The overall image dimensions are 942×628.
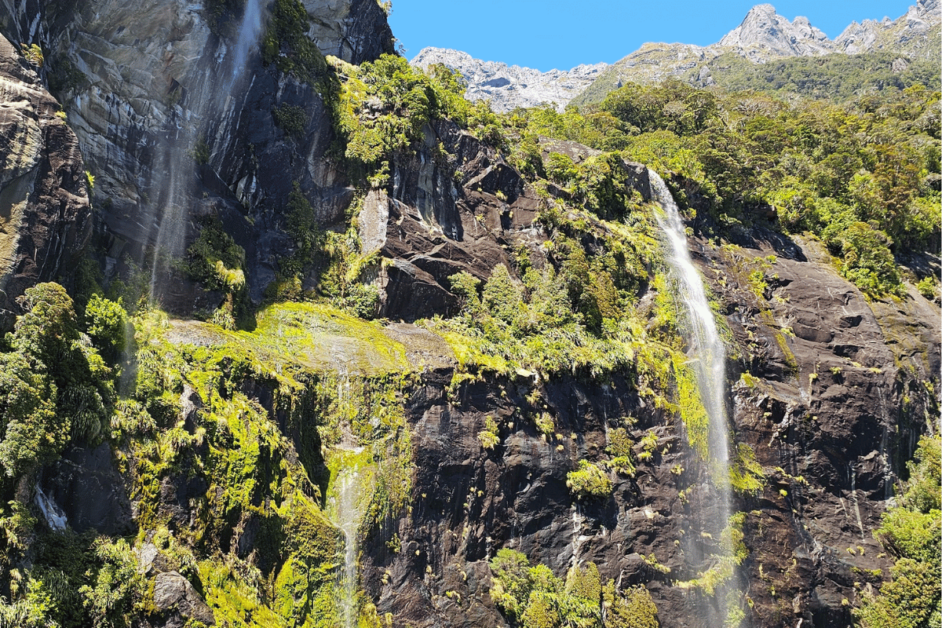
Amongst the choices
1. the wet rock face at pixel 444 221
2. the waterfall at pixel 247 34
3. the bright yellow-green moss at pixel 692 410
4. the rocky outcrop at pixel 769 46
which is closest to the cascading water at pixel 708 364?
the bright yellow-green moss at pixel 692 410

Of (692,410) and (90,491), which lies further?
(692,410)

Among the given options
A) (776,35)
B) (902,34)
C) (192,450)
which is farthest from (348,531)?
(776,35)

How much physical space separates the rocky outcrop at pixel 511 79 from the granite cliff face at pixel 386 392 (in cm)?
11946

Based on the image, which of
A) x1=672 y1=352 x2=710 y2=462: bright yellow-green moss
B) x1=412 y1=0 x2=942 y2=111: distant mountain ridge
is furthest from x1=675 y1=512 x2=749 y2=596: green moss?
x1=412 y1=0 x2=942 y2=111: distant mountain ridge

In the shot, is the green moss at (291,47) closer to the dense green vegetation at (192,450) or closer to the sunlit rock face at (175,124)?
the sunlit rock face at (175,124)

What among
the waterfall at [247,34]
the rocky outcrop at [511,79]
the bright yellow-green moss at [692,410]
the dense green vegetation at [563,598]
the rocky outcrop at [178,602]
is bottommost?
the dense green vegetation at [563,598]

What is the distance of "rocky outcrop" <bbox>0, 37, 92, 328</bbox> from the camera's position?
12930 millimetres

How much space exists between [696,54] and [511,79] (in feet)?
155

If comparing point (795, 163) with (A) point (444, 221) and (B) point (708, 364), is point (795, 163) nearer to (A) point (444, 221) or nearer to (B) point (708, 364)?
(B) point (708, 364)

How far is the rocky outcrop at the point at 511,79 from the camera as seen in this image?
146 metres

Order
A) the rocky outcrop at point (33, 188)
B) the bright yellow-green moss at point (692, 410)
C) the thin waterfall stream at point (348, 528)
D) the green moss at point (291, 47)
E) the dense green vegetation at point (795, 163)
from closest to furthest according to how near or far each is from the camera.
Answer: the rocky outcrop at point (33, 188), the thin waterfall stream at point (348, 528), the bright yellow-green moss at point (692, 410), the green moss at point (291, 47), the dense green vegetation at point (795, 163)

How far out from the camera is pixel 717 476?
24.9 metres

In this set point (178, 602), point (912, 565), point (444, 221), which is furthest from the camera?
point (444, 221)

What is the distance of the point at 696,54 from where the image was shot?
476 ft
